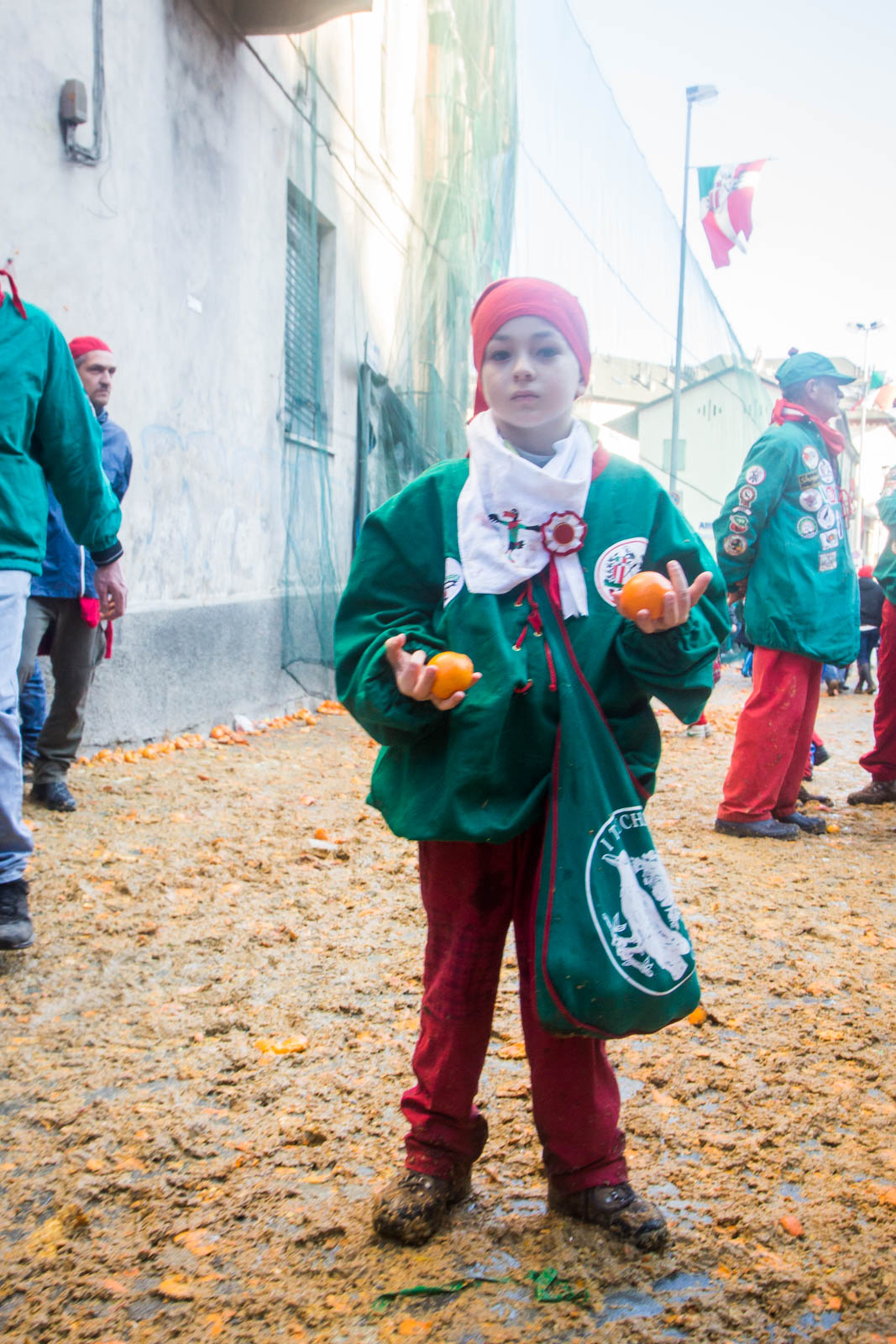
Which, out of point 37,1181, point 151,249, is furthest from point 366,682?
point 151,249

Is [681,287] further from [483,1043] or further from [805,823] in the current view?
[483,1043]

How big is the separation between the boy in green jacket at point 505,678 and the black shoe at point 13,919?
1709 millimetres

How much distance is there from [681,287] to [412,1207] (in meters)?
12.0

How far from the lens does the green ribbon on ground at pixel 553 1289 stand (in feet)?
6.13

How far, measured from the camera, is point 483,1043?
210cm

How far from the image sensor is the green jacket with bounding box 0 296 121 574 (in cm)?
322

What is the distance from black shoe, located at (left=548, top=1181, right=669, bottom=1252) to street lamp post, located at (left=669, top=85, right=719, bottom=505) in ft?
25.3

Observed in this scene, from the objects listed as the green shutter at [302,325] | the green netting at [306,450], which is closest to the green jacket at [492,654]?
the green netting at [306,450]

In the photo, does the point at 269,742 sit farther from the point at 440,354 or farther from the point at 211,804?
the point at 440,354

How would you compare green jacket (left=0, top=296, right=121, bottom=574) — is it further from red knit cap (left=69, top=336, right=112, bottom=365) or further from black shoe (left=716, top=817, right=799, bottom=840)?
black shoe (left=716, top=817, right=799, bottom=840)

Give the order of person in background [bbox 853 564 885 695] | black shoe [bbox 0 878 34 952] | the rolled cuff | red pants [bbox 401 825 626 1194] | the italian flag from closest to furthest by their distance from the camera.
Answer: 1. red pants [bbox 401 825 626 1194]
2. black shoe [bbox 0 878 34 952]
3. the rolled cuff
4. person in background [bbox 853 564 885 695]
5. the italian flag

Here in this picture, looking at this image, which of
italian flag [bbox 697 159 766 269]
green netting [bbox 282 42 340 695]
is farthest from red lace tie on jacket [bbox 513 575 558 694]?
italian flag [bbox 697 159 766 269]

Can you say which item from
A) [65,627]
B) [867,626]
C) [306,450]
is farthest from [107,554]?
[867,626]

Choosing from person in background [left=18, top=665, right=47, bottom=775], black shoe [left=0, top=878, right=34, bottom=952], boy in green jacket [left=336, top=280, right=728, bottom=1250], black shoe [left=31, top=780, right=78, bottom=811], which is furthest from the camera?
person in background [left=18, top=665, right=47, bottom=775]
